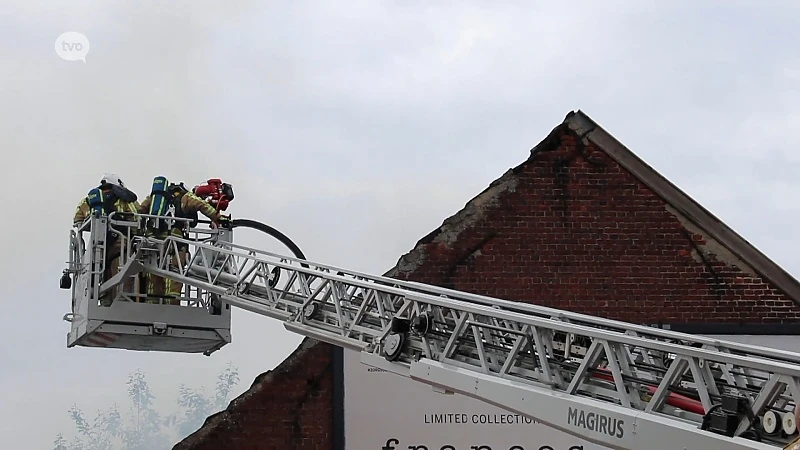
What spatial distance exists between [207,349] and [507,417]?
3599 mm

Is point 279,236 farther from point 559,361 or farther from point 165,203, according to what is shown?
point 559,361

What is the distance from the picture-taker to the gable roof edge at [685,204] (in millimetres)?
13258

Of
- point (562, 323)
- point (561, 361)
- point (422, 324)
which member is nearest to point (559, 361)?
point (561, 361)

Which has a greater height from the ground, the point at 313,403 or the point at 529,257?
the point at 529,257

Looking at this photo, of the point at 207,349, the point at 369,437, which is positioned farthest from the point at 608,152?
the point at 207,349

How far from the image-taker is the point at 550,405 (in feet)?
21.2

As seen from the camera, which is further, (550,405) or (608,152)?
(608,152)

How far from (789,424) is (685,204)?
858 cm

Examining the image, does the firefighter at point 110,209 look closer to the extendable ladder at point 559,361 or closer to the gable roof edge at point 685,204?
the extendable ladder at point 559,361

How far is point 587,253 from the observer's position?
13.3 meters

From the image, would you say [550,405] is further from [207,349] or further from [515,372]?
[207,349]

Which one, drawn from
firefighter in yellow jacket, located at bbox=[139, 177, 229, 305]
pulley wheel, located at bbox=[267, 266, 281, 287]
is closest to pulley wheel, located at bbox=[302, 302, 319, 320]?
pulley wheel, located at bbox=[267, 266, 281, 287]

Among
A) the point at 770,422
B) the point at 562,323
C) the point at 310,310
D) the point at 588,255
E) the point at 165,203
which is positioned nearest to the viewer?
A: the point at 770,422

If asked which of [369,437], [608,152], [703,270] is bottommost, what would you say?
[369,437]
